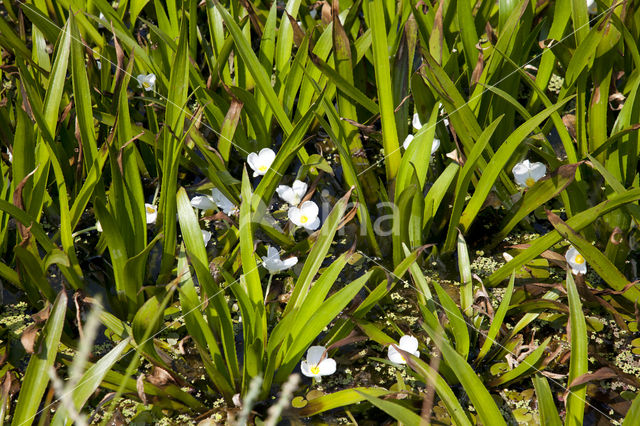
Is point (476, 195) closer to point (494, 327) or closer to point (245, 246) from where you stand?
point (494, 327)

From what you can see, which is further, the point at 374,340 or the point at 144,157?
the point at 144,157

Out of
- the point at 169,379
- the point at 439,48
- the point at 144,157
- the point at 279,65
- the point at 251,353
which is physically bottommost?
the point at 169,379

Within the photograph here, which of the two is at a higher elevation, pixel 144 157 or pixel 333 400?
pixel 144 157

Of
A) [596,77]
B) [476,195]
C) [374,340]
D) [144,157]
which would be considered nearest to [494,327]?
[374,340]

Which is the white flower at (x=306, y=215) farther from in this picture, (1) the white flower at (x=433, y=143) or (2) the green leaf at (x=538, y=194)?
(2) the green leaf at (x=538, y=194)

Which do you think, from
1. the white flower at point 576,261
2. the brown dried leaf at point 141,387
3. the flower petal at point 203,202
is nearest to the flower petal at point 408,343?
the white flower at point 576,261

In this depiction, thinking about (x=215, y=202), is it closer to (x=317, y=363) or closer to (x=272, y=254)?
(x=272, y=254)
